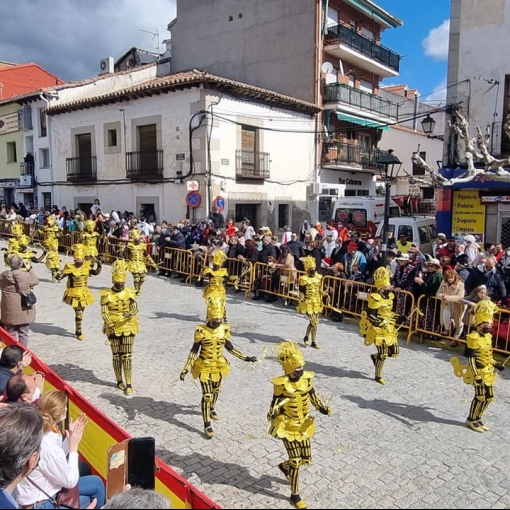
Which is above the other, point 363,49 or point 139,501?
point 363,49

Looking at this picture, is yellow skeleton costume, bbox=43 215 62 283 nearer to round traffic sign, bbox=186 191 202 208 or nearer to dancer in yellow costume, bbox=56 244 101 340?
dancer in yellow costume, bbox=56 244 101 340

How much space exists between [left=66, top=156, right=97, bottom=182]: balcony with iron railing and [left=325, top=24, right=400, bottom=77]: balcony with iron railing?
12.8m

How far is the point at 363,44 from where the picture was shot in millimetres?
25781

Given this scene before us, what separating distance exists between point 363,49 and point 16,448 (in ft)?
87.8

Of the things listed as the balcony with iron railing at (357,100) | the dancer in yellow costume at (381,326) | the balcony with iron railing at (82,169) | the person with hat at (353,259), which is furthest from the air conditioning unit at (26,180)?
the dancer in yellow costume at (381,326)

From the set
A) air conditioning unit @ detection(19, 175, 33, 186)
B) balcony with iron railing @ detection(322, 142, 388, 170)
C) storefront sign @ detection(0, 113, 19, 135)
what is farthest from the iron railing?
storefront sign @ detection(0, 113, 19, 135)

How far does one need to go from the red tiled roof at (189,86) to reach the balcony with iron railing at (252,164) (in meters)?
2.30

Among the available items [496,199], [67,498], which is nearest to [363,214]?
[496,199]

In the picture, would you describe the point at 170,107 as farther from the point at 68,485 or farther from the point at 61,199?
the point at 68,485

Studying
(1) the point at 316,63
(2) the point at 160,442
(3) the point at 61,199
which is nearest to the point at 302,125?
(1) the point at 316,63

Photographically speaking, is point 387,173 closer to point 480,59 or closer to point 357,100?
point 480,59

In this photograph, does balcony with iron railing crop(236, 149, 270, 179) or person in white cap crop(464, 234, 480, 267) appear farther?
balcony with iron railing crop(236, 149, 270, 179)

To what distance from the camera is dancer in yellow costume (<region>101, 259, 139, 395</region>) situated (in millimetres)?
6930

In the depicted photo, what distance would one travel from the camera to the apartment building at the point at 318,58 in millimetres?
23344
